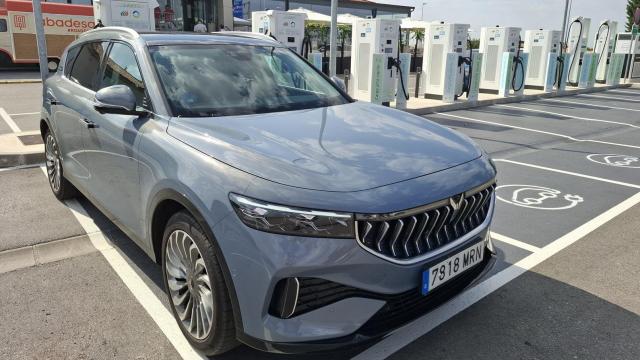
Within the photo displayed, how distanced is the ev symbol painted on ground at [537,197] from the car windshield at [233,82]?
2.65m

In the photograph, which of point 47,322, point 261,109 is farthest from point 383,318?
point 47,322

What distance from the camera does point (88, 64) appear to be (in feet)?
13.9

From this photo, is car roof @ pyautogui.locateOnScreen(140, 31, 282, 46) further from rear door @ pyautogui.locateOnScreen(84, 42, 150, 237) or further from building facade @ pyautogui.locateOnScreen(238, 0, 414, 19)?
building facade @ pyautogui.locateOnScreen(238, 0, 414, 19)

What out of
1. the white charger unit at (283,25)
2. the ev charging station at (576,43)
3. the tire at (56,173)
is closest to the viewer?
the tire at (56,173)

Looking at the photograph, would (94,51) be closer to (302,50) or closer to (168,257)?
(168,257)

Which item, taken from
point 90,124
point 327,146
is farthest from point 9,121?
point 327,146

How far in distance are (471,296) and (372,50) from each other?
33.0ft

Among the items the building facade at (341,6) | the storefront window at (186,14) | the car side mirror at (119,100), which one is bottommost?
the car side mirror at (119,100)

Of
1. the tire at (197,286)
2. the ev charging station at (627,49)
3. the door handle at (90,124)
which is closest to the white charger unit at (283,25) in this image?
the door handle at (90,124)

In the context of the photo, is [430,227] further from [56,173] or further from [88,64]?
[56,173]

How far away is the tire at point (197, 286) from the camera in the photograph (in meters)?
2.37

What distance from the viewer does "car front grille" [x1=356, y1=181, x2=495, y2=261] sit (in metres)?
2.21

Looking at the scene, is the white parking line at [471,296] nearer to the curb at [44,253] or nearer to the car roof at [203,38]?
the car roof at [203,38]

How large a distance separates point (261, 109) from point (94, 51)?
1.88m
